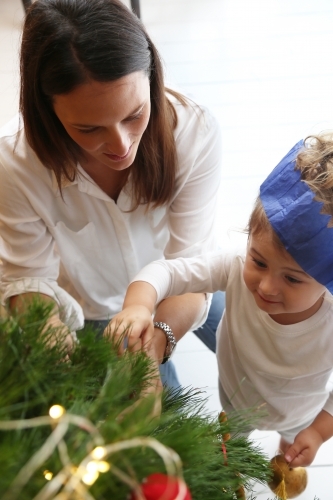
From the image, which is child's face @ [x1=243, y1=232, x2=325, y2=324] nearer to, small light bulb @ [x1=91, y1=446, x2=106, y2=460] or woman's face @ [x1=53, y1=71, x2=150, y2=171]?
woman's face @ [x1=53, y1=71, x2=150, y2=171]

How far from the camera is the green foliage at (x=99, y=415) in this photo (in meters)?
0.31

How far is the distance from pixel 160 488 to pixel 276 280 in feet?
1.65

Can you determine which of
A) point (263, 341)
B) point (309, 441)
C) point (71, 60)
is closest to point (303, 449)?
point (309, 441)

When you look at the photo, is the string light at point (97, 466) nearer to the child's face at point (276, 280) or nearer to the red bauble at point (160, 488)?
the red bauble at point (160, 488)

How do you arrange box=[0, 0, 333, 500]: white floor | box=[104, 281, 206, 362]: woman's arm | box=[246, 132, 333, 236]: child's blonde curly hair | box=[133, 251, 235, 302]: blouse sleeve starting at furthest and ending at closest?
box=[0, 0, 333, 500]: white floor < box=[133, 251, 235, 302]: blouse sleeve < box=[246, 132, 333, 236]: child's blonde curly hair < box=[104, 281, 206, 362]: woman's arm

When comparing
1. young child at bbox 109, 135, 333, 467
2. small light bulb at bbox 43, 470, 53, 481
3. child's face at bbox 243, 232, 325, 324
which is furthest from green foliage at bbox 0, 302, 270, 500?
child's face at bbox 243, 232, 325, 324

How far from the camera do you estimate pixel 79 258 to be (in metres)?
1.05

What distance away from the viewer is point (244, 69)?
227 cm

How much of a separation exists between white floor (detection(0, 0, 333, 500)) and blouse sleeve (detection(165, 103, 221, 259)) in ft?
2.09

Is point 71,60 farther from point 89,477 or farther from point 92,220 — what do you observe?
point 89,477

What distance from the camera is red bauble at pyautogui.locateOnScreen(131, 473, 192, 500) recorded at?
→ 0.28m

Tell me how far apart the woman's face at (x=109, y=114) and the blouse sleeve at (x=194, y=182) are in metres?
0.15

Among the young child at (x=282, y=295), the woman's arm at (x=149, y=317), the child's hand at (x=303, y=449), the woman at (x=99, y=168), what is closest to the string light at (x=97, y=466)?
the woman's arm at (x=149, y=317)

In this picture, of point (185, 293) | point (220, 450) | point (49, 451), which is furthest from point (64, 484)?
point (185, 293)
